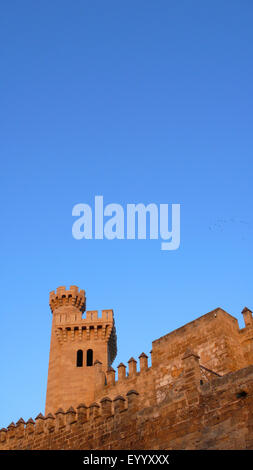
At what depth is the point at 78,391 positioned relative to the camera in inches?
1281

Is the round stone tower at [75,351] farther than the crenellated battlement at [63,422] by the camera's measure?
Yes

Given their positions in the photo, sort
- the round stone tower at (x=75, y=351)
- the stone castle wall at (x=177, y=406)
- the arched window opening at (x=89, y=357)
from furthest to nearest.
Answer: the arched window opening at (x=89, y=357)
the round stone tower at (x=75, y=351)
the stone castle wall at (x=177, y=406)

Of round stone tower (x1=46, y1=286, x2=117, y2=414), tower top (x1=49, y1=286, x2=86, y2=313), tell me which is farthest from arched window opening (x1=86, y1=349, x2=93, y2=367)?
tower top (x1=49, y1=286, x2=86, y2=313)

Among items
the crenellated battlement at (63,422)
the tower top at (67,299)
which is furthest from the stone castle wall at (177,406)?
the tower top at (67,299)

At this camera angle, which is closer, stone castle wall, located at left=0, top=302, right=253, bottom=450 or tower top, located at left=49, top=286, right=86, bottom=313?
stone castle wall, located at left=0, top=302, right=253, bottom=450

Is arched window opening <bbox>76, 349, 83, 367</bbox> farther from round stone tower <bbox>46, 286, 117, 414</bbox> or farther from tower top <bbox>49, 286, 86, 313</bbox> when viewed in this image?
tower top <bbox>49, 286, 86, 313</bbox>

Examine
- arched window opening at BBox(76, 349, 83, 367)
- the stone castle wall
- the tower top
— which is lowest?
the stone castle wall

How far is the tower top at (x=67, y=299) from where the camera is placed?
A: 127 ft

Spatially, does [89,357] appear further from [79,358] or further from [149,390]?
[149,390]

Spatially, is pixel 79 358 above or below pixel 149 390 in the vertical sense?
above

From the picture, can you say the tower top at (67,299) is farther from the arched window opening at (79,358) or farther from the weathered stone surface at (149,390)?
the arched window opening at (79,358)

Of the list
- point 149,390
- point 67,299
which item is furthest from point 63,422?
point 67,299

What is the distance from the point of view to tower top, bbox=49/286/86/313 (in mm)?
38750

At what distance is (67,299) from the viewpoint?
38844 millimetres
